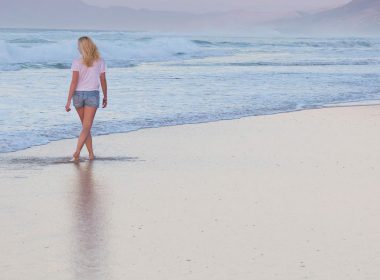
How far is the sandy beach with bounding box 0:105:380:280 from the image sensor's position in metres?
5.01

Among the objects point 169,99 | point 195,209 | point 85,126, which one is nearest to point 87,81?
point 85,126

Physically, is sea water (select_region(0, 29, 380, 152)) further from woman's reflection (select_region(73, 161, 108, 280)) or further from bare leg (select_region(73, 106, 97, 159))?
woman's reflection (select_region(73, 161, 108, 280))

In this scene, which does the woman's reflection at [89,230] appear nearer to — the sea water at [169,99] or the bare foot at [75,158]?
the bare foot at [75,158]

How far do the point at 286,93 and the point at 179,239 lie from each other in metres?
13.0

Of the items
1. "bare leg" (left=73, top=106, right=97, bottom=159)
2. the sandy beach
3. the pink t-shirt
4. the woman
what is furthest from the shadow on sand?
the pink t-shirt

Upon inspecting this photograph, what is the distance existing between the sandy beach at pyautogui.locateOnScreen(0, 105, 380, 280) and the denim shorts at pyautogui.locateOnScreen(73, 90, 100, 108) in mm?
562

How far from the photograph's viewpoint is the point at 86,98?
970 cm

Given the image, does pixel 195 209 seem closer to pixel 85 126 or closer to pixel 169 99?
pixel 85 126

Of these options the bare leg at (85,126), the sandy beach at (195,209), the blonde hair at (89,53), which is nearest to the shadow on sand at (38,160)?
the sandy beach at (195,209)

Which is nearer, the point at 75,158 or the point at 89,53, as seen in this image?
the point at 75,158

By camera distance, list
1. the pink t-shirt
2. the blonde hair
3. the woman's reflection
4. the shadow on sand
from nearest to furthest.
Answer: the woman's reflection < the shadow on sand < the blonde hair < the pink t-shirt

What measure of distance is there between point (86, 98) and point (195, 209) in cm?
350

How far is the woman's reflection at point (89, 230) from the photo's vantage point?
4887 millimetres

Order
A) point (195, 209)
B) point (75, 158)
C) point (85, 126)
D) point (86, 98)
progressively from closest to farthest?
point (195, 209)
point (75, 158)
point (85, 126)
point (86, 98)
